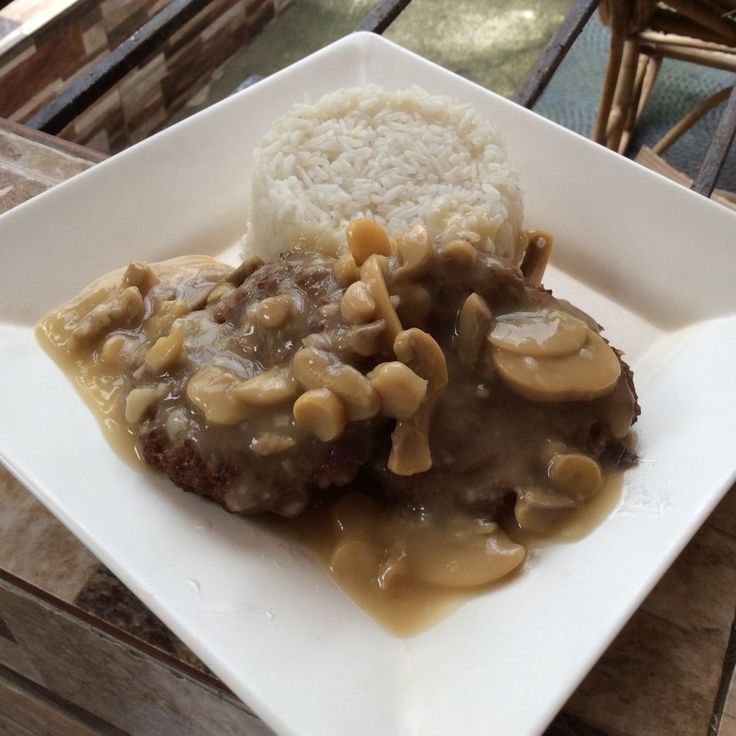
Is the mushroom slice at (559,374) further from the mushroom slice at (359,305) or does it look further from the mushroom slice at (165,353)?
the mushroom slice at (165,353)

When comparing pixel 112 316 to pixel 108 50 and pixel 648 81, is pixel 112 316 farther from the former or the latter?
pixel 648 81

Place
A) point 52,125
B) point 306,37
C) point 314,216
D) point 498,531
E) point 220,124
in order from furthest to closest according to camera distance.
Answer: point 306,37 → point 52,125 → point 220,124 → point 314,216 → point 498,531

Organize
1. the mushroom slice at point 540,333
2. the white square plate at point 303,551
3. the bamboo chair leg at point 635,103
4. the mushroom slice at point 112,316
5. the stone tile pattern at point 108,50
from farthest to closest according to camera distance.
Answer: the bamboo chair leg at point 635,103
the stone tile pattern at point 108,50
the mushroom slice at point 112,316
the mushroom slice at point 540,333
the white square plate at point 303,551

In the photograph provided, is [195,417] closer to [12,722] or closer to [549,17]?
[12,722]

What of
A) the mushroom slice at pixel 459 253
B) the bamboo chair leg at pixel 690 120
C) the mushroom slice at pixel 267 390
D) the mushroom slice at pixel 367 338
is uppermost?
the mushroom slice at pixel 459 253

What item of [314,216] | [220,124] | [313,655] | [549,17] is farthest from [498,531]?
[549,17]

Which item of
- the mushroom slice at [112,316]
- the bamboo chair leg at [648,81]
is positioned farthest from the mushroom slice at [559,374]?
the bamboo chair leg at [648,81]

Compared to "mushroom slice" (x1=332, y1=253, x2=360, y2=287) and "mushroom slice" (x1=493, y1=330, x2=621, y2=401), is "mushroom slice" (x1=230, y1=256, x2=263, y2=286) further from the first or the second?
"mushroom slice" (x1=493, y1=330, x2=621, y2=401)
